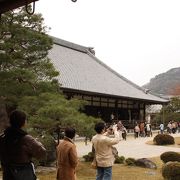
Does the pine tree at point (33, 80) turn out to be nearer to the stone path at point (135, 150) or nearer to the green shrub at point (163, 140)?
the stone path at point (135, 150)

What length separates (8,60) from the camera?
41.4 feet

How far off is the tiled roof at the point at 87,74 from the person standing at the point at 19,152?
21.2m

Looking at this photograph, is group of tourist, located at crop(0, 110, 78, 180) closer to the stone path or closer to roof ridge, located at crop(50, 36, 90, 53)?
the stone path

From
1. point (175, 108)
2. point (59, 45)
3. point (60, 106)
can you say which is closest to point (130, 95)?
point (59, 45)

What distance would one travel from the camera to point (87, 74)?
33.0m

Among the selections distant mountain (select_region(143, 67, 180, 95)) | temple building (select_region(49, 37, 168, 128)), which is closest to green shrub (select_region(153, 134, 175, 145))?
temple building (select_region(49, 37, 168, 128))

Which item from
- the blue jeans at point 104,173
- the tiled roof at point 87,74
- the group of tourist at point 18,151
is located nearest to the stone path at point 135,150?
the tiled roof at point 87,74

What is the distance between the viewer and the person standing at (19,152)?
164 inches

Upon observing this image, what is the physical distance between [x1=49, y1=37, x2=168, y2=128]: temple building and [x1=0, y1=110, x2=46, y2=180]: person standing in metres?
21.0

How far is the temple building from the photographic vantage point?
29.2 meters

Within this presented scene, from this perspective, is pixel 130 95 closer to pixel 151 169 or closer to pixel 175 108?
pixel 175 108

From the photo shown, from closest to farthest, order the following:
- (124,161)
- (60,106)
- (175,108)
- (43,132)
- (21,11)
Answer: (60,106), (43,132), (21,11), (124,161), (175,108)

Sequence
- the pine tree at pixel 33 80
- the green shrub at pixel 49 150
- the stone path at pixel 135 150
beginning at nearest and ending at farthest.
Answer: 1. the pine tree at pixel 33 80
2. the green shrub at pixel 49 150
3. the stone path at pixel 135 150

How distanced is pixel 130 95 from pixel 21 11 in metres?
21.8
